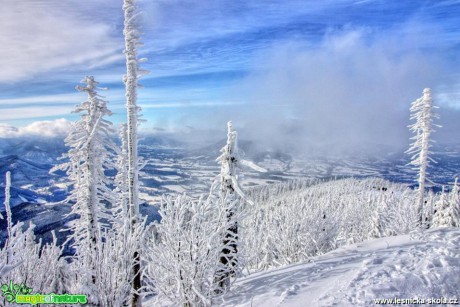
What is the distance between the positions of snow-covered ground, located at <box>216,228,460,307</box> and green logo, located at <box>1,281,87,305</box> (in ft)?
13.5

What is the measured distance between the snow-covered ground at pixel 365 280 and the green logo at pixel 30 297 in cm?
412

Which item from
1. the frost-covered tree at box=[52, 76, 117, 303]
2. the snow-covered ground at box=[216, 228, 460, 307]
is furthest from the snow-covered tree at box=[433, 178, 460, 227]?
the frost-covered tree at box=[52, 76, 117, 303]

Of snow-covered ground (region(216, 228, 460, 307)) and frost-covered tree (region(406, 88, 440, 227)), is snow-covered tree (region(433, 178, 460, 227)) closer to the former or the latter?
frost-covered tree (region(406, 88, 440, 227))

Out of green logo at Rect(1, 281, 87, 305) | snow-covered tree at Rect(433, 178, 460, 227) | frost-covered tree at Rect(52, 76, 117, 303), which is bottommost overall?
snow-covered tree at Rect(433, 178, 460, 227)

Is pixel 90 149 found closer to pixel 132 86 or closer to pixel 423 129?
pixel 132 86

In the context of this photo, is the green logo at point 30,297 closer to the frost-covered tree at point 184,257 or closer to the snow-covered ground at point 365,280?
the frost-covered tree at point 184,257

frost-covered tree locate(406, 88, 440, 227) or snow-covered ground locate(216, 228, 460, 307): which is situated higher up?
frost-covered tree locate(406, 88, 440, 227)

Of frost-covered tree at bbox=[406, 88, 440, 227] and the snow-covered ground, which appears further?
frost-covered tree at bbox=[406, 88, 440, 227]

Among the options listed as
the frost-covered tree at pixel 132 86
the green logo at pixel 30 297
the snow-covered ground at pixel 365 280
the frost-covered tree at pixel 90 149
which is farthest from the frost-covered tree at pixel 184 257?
the frost-covered tree at pixel 90 149

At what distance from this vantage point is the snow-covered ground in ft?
26.2

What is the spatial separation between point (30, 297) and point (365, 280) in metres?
8.91

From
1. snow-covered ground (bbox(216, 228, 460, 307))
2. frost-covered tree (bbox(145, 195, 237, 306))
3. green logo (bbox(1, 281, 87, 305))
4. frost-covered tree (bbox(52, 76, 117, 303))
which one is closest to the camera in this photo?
green logo (bbox(1, 281, 87, 305))

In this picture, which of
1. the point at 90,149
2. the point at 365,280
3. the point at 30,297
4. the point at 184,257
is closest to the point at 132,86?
the point at 90,149

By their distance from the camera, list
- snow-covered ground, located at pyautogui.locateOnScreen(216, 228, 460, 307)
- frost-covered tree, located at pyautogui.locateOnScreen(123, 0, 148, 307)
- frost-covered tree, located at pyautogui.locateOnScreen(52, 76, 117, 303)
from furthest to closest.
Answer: frost-covered tree, located at pyautogui.locateOnScreen(52, 76, 117, 303) < frost-covered tree, located at pyautogui.locateOnScreen(123, 0, 148, 307) < snow-covered ground, located at pyautogui.locateOnScreen(216, 228, 460, 307)
